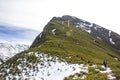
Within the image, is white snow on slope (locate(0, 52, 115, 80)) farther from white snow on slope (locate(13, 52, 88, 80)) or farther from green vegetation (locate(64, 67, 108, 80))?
green vegetation (locate(64, 67, 108, 80))

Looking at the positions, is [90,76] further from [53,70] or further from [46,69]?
[46,69]

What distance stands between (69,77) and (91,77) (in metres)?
5.47

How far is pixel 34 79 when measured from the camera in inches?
2370

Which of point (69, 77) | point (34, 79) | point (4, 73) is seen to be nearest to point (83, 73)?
point (69, 77)

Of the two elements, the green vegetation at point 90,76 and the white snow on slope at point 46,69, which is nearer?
the green vegetation at point 90,76

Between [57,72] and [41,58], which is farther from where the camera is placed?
[41,58]

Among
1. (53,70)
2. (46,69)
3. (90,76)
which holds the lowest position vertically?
(90,76)

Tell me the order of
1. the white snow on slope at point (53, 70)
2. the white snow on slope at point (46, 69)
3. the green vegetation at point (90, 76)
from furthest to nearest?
the white snow on slope at point (53, 70) < the white snow on slope at point (46, 69) < the green vegetation at point (90, 76)

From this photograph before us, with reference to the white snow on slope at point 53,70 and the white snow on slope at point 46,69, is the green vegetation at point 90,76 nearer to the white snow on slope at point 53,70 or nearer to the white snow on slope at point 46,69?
the white snow on slope at point 46,69

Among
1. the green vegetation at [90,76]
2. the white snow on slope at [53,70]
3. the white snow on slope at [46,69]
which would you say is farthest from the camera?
the white snow on slope at [53,70]

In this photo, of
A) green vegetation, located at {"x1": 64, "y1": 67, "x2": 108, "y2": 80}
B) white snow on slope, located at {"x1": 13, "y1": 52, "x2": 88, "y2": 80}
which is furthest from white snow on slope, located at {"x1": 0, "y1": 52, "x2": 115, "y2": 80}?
green vegetation, located at {"x1": 64, "y1": 67, "x2": 108, "y2": 80}

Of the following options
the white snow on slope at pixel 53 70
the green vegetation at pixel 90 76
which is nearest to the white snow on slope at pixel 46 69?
the white snow on slope at pixel 53 70

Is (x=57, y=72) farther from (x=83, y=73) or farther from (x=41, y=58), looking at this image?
(x=41, y=58)

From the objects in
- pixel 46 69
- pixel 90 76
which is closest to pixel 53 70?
pixel 46 69
